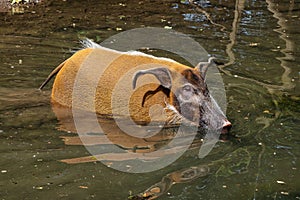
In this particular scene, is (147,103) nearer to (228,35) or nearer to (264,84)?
(264,84)

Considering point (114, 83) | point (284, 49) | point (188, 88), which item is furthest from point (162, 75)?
point (284, 49)

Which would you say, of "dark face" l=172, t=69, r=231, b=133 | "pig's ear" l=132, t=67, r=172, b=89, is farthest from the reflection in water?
"pig's ear" l=132, t=67, r=172, b=89

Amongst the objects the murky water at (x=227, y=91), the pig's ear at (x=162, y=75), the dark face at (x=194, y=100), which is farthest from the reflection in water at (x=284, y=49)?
the pig's ear at (x=162, y=75)

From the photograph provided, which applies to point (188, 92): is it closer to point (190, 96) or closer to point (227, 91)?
point (190, 96)

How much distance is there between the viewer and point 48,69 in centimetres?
845

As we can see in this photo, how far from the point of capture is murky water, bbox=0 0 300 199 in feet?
16.6

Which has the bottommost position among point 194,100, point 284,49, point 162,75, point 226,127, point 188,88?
point 284,49

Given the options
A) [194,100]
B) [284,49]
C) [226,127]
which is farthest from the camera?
[284,49]

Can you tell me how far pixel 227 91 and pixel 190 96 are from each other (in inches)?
57.0

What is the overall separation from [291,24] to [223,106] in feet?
16.7

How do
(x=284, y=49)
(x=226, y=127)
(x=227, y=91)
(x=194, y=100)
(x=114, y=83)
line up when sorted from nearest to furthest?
(x=226, y=127) → (x=194, y=100) → (x=114, y=83) → (x=227, y=91) → (x=284, y=49)

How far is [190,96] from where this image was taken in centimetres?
634

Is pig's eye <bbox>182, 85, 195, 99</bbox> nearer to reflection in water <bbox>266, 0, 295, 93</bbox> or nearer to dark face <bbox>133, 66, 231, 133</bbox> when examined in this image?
dark face <bbox>133, 66, 231, 133</bbox>

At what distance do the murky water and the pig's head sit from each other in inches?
12.4
